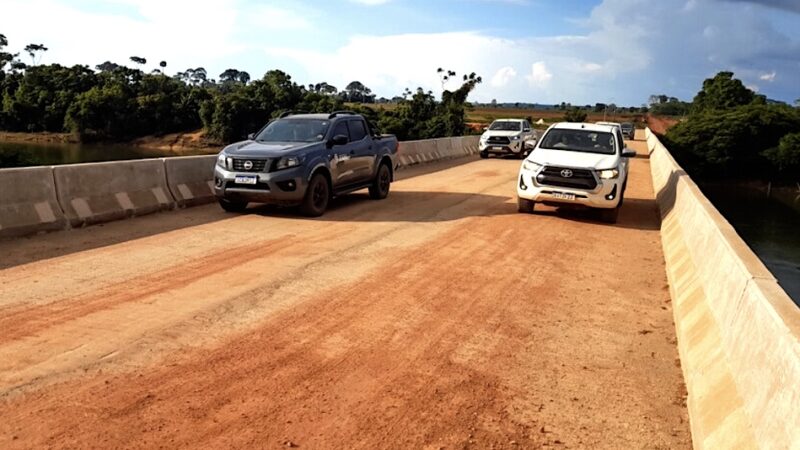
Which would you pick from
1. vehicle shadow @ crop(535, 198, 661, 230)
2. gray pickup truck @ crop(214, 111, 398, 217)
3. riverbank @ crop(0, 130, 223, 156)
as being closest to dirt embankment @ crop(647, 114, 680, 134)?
riverbank @ crop(0, 130, 223, 156)

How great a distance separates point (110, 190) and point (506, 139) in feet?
68.7

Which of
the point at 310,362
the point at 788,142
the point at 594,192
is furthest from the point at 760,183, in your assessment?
the point at 310,362

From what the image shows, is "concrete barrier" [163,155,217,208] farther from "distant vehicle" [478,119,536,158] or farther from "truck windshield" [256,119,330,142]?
"distant vehicle" [478,119,536,158]

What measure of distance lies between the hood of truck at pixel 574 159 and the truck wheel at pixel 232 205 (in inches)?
225

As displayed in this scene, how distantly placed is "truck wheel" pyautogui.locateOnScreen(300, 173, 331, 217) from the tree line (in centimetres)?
5204

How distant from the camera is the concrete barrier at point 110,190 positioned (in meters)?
9.43

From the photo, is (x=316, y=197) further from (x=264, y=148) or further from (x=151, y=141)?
(x=151, y=141)

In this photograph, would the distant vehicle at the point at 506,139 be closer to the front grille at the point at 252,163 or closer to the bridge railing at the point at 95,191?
the bridge railing at the point at 95,191

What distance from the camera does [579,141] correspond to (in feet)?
41.9

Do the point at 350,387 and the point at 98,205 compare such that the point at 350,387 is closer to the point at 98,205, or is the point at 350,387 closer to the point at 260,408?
the point at 260,408

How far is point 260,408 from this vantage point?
3.96 meters

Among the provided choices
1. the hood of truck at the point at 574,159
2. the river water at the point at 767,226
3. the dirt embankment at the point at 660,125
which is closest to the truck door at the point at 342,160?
the hood of truck at the point at 574,159

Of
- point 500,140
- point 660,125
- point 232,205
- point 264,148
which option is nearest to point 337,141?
point 264,148

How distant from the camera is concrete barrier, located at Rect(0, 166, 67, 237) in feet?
27.8
